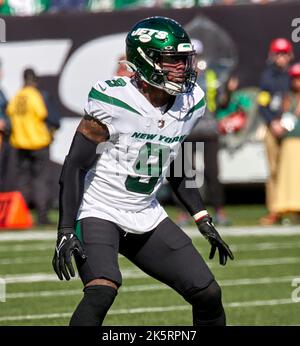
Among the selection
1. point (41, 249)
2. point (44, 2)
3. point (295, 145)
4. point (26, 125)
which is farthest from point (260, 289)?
point (44, 2)

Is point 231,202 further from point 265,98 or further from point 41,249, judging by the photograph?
point 41,249

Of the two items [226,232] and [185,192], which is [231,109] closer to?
[226,232]

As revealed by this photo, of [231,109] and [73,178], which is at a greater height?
[73,178]

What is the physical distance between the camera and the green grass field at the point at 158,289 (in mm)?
6980

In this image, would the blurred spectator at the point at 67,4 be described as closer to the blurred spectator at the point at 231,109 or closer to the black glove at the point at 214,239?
the blurred spectator at the point at 231,109

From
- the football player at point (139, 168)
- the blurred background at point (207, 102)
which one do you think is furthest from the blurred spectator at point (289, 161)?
the football player at point (139, 168)

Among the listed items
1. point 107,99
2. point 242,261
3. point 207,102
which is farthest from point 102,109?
point 207,102

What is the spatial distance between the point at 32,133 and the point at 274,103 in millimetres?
2624

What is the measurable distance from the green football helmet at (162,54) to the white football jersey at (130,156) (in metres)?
0.11

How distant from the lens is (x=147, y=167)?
17.0ft

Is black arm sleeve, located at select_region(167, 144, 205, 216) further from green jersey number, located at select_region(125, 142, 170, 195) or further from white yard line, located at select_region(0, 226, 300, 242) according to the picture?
white yard line, located at select_region(0, 226, 300, 242)

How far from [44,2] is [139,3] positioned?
4.21 ft

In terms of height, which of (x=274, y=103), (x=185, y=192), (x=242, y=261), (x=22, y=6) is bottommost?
(x=242, y=261)

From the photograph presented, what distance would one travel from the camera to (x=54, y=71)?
1430 centimetres
